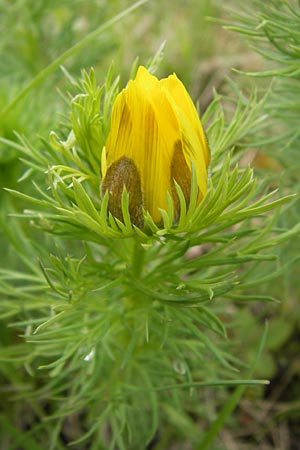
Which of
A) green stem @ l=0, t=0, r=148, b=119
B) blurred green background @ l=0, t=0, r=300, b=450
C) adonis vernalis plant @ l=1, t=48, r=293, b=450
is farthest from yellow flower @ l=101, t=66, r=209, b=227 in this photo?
green stem @ l=0, t=0, r=148, b=119

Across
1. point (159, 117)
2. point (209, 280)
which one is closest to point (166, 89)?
point (159, 117)

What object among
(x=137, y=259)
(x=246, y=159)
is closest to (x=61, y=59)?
(x=137, y=259)

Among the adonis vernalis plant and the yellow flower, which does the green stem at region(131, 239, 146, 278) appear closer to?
the adonis vernalis plant

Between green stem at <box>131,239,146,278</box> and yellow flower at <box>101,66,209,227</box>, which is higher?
yellow flower at <box>101,66,209,227</box>

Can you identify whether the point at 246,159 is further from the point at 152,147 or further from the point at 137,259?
the point at 152,147

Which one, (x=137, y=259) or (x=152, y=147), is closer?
(x=152, y=147)

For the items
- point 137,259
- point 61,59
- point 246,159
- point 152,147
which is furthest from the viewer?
point 246,159

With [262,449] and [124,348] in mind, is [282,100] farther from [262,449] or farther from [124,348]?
[262,449]

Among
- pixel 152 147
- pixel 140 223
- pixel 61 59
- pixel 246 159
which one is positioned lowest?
pixel 246 159
